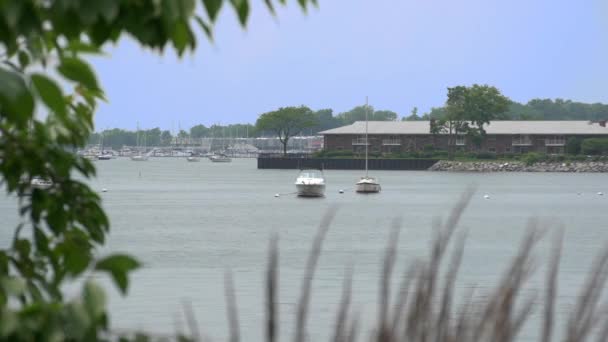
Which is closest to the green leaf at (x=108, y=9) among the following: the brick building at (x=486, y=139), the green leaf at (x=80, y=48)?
the green leaf at (x=80, y=48)

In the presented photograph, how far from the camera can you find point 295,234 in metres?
46.2

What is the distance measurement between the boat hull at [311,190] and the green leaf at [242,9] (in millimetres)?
68634

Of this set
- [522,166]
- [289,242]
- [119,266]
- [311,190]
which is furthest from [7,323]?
[522,166]

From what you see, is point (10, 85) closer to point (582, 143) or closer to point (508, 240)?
→ point (508, 240)

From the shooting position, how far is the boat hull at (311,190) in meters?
71.5

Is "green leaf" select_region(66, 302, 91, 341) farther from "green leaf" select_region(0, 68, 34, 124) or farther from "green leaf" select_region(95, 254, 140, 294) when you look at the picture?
"green leaf" select_region(0, 68, 34, 124)

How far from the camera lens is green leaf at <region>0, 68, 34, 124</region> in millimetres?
2342

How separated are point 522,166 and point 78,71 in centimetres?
14860

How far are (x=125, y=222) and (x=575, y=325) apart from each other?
51.6 meters

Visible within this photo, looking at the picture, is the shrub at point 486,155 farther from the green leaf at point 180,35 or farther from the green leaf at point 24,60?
the green leaf at point 180,35

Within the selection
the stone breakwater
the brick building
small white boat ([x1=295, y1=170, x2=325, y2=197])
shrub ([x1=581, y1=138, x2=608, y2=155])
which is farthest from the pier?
small white boat ([x1=295, y1=170, x2=325, y2=197])

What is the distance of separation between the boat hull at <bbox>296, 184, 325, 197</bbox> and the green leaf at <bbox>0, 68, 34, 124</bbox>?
6887 cm

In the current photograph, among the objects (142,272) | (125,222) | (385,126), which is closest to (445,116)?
(385,126)

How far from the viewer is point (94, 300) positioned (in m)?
2.44
